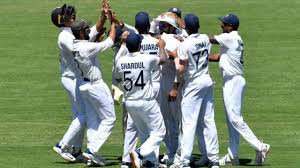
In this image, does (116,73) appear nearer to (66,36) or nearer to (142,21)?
(142,21)

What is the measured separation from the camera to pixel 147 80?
16375 mm

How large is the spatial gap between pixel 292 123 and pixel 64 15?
23.3 ft

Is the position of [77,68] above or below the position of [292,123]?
above

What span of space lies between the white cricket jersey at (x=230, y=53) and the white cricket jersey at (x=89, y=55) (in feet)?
6.96

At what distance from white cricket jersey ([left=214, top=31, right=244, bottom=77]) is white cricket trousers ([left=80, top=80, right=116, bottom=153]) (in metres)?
2.25

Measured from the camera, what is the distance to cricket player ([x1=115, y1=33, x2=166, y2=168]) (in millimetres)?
16266

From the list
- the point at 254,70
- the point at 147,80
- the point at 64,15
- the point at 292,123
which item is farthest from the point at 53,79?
the point at 147,80

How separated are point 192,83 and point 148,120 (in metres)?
1.09

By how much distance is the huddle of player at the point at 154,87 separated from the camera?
53.9 ft

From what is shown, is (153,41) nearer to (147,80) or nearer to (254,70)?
(147,80)

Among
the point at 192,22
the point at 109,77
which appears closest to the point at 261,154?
the point at 192,22

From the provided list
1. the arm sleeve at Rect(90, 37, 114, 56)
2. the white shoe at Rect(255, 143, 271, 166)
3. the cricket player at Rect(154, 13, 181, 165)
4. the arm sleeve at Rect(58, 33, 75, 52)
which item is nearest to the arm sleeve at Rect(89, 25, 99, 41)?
the arm sleeve at Rect(58, 33, 75, 52)

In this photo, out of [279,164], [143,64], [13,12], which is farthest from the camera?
[13,12]

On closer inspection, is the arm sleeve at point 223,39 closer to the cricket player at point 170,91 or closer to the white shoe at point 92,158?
the cricket player at point 170,91
